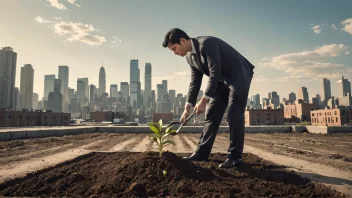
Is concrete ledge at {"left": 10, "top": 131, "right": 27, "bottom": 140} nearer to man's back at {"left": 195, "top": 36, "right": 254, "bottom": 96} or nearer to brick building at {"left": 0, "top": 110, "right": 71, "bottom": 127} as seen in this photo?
man's back at {"left": 195, "top": 36, "right": 254, "bottom": 96}

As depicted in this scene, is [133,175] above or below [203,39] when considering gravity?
below

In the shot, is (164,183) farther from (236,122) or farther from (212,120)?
(212,120)

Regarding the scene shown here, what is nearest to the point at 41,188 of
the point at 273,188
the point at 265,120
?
the point at 273,188

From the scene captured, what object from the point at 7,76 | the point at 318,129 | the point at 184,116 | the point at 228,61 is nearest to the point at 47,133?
the point at 184,116

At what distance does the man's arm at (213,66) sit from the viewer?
3.29 metres

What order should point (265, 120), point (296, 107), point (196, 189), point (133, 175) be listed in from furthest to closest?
point (296, 107)
point (265, 120)
point (133, 175)
point (196, 189)

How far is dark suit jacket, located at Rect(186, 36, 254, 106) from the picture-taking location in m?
3.30

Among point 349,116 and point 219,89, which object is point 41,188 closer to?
point 219,89

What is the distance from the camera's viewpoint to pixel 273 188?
2232 mm

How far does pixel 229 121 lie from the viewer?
337 cm

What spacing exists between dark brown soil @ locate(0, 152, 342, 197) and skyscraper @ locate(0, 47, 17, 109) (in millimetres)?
167511

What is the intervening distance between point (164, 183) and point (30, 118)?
92242 mm

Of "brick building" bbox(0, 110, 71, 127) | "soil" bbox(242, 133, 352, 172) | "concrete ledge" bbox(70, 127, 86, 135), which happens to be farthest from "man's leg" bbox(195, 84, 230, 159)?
"brick building" bbox(0, 110, 71, 127)

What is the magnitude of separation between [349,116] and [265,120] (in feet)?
109
